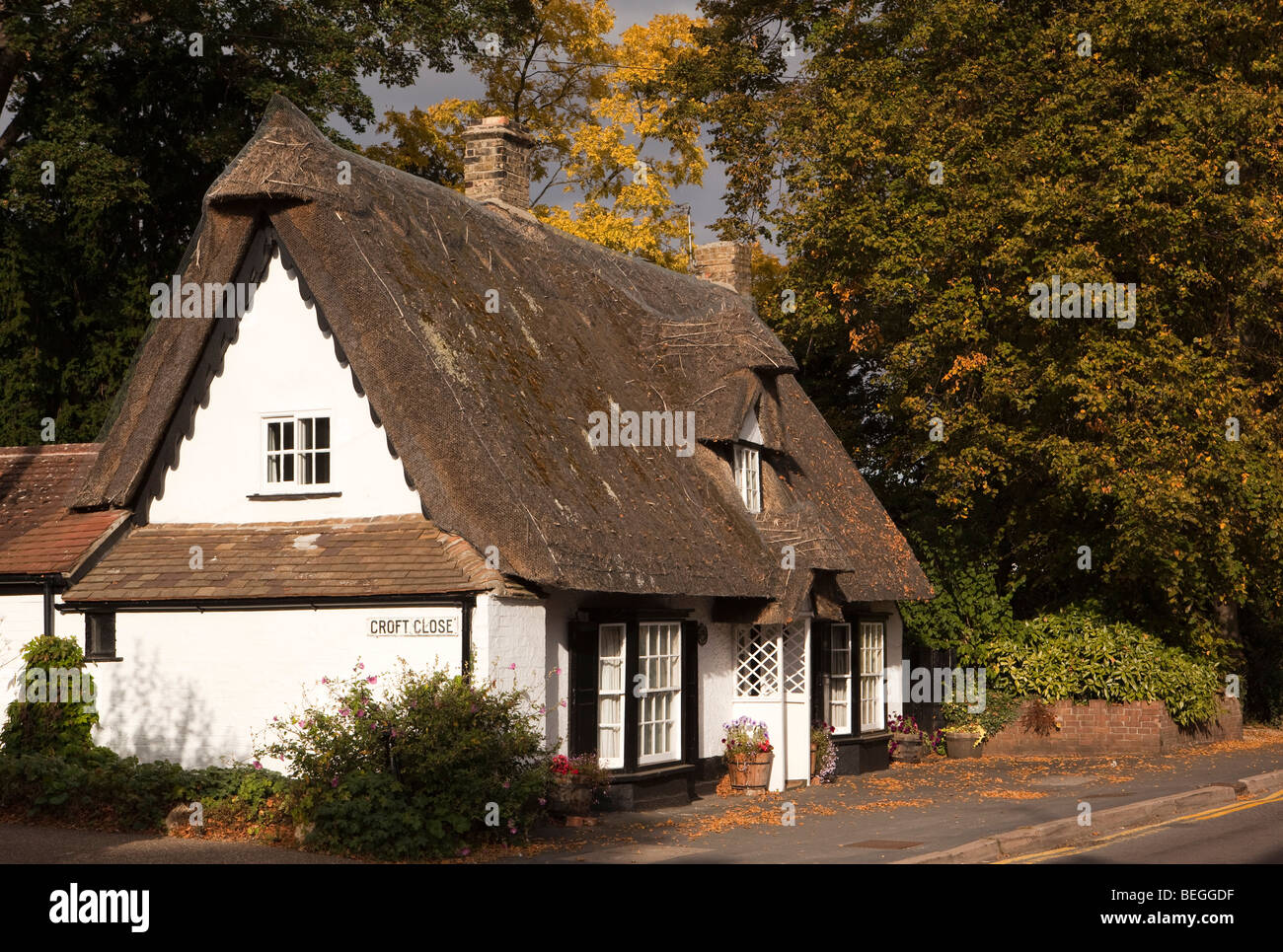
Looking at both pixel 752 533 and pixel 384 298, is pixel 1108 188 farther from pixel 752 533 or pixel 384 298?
pixel 384 298

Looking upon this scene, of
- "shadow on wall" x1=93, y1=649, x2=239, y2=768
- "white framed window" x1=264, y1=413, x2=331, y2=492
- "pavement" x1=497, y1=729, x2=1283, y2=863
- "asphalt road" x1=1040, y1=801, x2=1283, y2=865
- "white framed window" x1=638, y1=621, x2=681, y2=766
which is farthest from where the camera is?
"white framed window" x1=638, y1=621, x2=681, y2=766

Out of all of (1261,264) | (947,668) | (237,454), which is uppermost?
(1261,264)

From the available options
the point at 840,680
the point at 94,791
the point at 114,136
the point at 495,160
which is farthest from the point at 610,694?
the point at 114,136

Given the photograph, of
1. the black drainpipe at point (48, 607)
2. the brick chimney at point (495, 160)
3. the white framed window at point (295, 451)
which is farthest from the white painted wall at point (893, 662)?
the black drainpipe at point (48, 607)

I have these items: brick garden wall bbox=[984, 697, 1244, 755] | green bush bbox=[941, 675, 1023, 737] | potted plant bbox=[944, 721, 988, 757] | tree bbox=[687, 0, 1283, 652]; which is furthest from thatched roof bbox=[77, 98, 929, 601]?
brick garden wall bbox=[984, 697, 1244, 755]

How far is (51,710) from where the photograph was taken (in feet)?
56.1

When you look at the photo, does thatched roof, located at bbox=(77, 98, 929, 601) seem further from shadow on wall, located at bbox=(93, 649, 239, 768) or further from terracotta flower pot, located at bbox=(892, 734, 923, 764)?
terracotta flower pot, located at bbox=(892, 734, 923, 764)

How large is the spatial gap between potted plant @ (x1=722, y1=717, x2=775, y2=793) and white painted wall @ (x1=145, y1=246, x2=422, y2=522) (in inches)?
225

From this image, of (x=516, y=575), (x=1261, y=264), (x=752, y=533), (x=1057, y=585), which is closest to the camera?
(x=516, y=575)

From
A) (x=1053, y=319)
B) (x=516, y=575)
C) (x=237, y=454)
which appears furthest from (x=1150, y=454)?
(x=237, y=454)

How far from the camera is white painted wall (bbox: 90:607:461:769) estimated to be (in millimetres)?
16000

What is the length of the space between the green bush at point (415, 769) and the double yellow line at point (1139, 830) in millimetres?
4753

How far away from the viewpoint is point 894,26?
3222 centimetres

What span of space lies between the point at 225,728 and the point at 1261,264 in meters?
18.2
